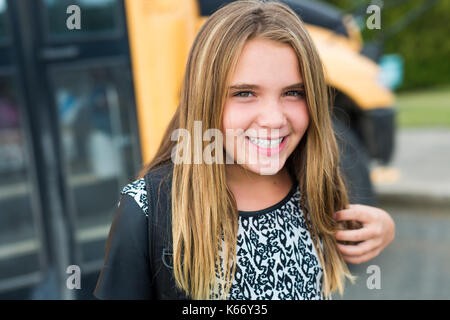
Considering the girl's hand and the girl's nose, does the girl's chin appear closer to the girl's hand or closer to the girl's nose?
the girl's nose

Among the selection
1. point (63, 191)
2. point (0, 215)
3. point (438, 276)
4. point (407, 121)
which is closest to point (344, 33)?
point (438, 276)

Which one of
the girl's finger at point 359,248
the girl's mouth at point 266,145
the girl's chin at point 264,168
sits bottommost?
the girl's finger at point 359,248

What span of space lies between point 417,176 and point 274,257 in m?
4.51

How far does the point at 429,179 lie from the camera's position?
5012 mm

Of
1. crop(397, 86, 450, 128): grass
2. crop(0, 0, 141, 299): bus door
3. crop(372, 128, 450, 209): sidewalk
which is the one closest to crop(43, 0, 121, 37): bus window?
crop(0, 0, 141, 299): bus door

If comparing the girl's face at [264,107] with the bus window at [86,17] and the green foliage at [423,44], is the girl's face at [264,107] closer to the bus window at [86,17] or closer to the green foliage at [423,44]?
the bus window at [86,17]

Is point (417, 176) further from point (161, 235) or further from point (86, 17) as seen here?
point (161, 235)

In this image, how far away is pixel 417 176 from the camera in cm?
518

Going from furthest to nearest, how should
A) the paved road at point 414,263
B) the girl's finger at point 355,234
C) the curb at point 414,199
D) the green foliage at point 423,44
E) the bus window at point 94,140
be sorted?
1. the green foliage at point 423,44
2. the curb at point 414,199
3. the paved road at point 414,263
4. the bus window at point 94,140
5. the girl's finger at point 355,234

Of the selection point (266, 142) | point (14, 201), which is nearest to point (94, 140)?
point (14, 201)

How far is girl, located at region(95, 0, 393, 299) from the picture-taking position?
1.01m

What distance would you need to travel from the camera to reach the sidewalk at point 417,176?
15.2ft

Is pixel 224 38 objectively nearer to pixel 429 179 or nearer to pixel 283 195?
pixel 283 195

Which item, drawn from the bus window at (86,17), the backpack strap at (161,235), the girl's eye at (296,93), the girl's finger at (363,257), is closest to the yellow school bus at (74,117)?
the bus window at (86,17)
